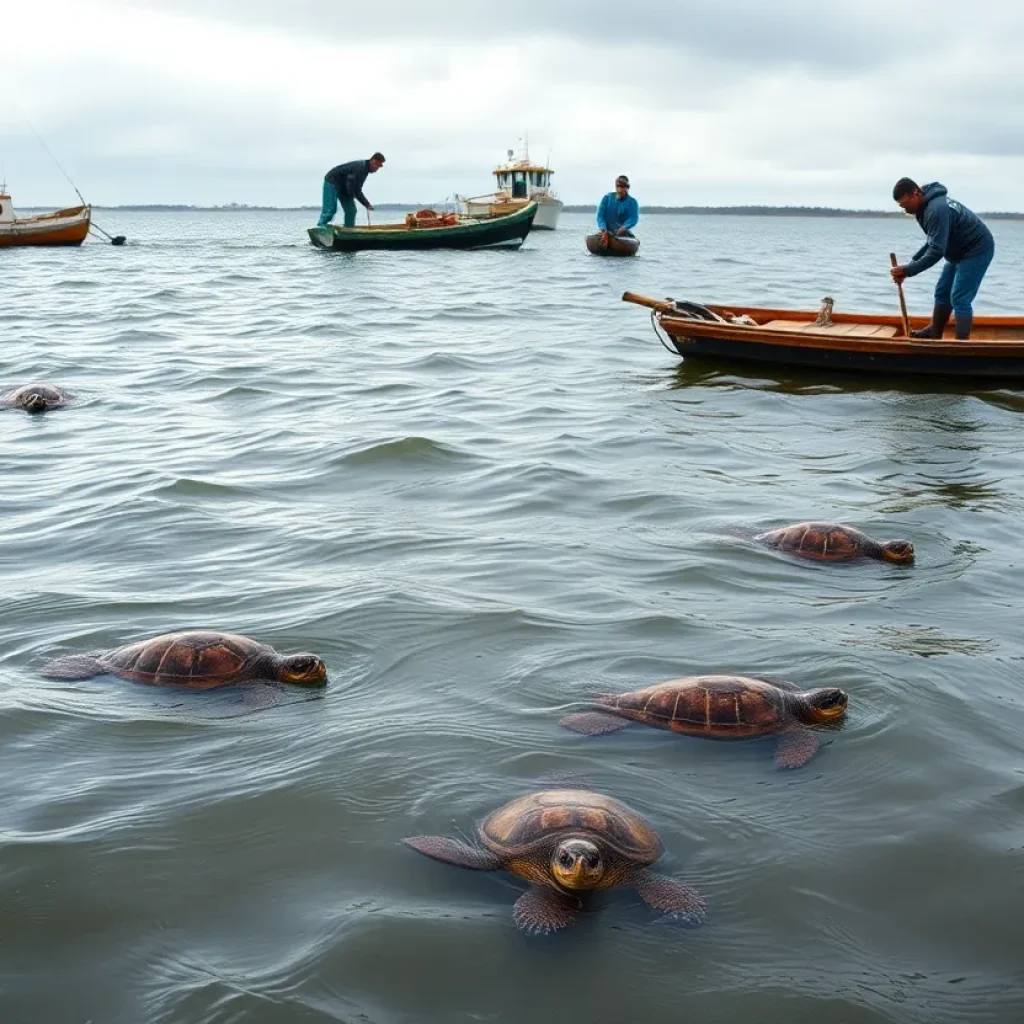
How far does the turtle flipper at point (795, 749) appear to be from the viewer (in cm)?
497

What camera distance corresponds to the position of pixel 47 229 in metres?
44.6

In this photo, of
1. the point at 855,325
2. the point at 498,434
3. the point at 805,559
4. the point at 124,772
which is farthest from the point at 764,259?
the point at 124,772

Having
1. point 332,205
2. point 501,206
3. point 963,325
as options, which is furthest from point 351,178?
point 963,325

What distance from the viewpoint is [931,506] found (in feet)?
30.2

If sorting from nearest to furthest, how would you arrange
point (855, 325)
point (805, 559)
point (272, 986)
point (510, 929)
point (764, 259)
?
point (272, 986) → point (510, 929) → point (805, 559) → point (855, 325) → point (764, 259)

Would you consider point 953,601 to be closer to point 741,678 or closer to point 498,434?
A: point 741,678

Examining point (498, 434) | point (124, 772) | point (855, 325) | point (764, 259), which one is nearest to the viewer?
point (124, 772)

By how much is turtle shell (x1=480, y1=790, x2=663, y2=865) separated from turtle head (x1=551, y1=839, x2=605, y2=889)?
132 mm

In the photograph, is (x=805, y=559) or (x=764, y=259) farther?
(x=764, y=259)

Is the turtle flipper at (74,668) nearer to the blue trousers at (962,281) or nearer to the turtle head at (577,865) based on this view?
the turtle head at (577,865)

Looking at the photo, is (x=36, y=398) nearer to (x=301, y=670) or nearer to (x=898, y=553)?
(x=301, y=670)

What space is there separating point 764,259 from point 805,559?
4084 centimetres

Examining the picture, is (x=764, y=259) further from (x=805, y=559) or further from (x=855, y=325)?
(x=805, y=559)

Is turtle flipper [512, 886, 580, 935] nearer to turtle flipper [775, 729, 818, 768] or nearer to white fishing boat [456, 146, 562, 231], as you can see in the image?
turtle flipper [775, 729, 818, 768]
